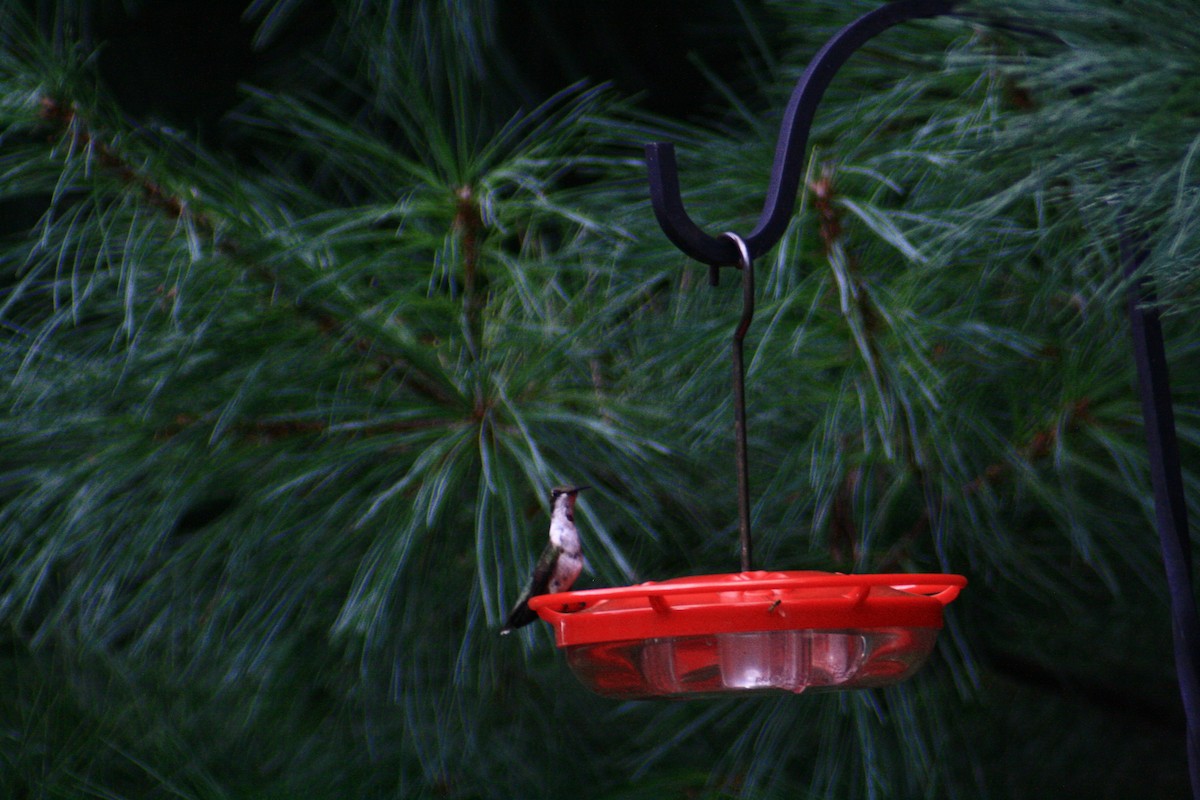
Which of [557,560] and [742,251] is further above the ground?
[742,251]

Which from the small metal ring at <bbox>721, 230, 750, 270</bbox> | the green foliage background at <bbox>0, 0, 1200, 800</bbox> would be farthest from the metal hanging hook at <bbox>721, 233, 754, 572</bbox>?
the green foliage background at <bbox>0, 0, 1200, 800</bbox>

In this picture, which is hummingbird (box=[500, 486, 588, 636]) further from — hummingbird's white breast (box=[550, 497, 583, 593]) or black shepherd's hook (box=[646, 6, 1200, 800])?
black shepherd's hook (box=[646, 6, 1200, 800])

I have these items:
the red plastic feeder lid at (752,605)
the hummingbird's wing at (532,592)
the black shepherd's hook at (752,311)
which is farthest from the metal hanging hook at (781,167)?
the hummingbird's wing at (532,592)

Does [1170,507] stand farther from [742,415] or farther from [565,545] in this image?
[565,545]

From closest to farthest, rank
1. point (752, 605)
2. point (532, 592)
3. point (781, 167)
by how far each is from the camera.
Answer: point (752, 605) < point (781, 167) < point (532, 592)

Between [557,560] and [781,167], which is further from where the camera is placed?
[557,560]

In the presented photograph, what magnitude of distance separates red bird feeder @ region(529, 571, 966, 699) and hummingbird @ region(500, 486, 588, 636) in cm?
18

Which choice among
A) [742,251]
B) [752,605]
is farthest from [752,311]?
[752,605]

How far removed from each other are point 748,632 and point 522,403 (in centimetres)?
37

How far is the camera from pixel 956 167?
856 mm

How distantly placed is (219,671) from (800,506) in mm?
467

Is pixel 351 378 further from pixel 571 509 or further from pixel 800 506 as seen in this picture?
pixel 800 506

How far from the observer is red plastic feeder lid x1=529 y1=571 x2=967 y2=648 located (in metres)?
0.60

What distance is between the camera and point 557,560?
2.91 feet
